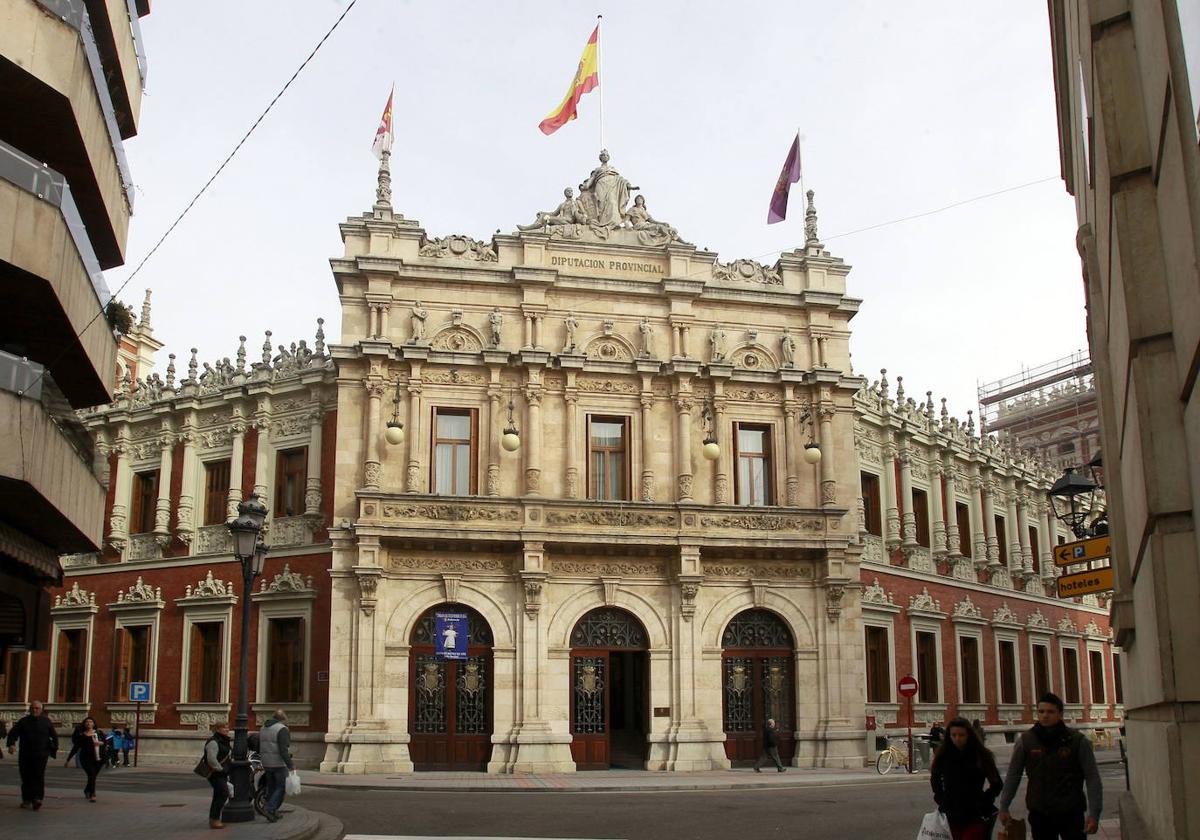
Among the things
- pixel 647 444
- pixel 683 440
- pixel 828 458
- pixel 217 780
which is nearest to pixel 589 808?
pixel 217 780

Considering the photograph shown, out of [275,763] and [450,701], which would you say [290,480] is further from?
[275,763]

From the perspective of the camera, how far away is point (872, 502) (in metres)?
34.9

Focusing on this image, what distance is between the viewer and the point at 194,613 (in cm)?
Answer: 3222

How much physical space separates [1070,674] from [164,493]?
103ft

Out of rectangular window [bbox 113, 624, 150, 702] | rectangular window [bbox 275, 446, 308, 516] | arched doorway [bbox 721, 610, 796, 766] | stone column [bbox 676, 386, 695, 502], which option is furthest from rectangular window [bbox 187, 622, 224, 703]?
arched doorway [bbox 721, 610, 796, 766]

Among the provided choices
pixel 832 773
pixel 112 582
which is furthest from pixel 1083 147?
pixel 112 582

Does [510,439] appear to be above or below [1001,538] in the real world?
above

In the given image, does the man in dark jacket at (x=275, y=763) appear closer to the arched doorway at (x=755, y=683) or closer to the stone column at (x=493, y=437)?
the stone column at (x=493, y=437)

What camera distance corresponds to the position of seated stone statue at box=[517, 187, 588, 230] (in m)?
31.7

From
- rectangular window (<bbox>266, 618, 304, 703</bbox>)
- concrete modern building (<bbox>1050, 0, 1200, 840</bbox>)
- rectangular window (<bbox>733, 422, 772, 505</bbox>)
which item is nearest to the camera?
concrete modern building (<bbox>1050, 0, 1200, 840</bbox>)

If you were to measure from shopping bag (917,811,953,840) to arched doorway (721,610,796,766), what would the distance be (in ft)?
67.3

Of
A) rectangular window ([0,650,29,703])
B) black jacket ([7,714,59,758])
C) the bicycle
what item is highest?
rectangular window ([0,650,29,703])

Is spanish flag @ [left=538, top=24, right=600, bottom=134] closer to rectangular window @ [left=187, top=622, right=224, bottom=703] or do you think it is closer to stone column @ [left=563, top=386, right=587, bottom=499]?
stone column @ [left=563, top=386, right=587, bottom=499]

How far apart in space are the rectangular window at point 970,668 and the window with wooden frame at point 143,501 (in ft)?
79.7
